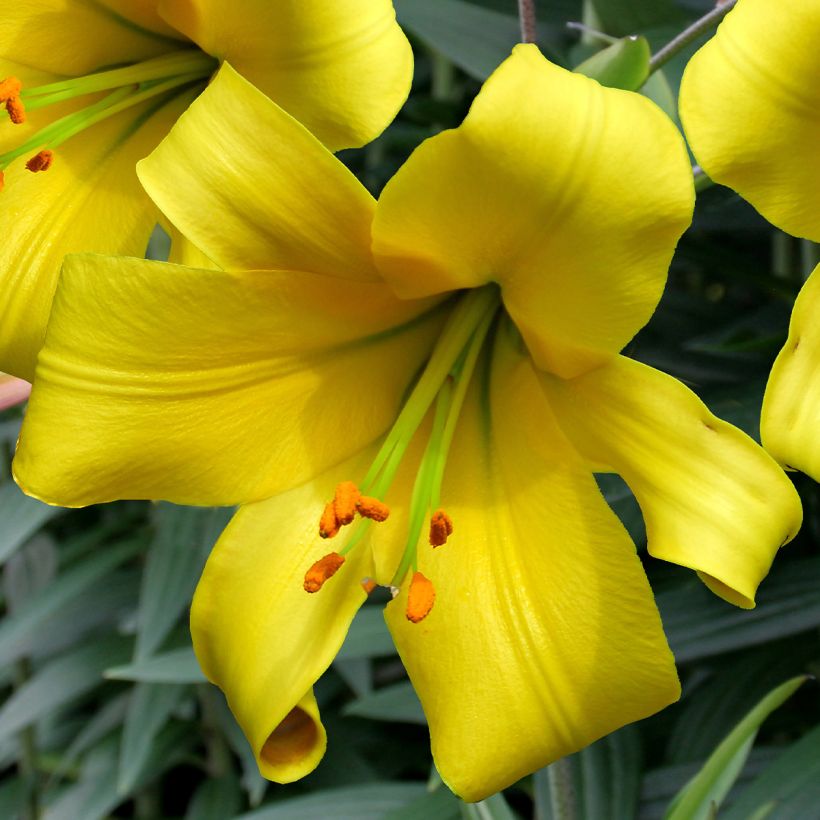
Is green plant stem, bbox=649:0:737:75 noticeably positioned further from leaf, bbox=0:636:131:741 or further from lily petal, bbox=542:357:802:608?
leaf, bbox=0:636:131:741

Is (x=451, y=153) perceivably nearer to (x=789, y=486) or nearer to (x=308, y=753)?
(x=789, y=486)

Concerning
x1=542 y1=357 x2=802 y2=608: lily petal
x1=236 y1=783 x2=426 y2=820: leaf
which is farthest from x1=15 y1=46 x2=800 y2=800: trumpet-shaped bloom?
x1=236 y1=783 x2=426 y2=820: leaf

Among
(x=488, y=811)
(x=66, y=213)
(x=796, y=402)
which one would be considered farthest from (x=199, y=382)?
(x=488, y=811)

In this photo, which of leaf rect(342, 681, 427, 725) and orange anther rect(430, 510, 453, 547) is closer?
orange anther rect(430, 510, 453, 547)

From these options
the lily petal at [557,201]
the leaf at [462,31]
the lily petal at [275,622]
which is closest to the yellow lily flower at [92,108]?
the lily petal at [557,201]

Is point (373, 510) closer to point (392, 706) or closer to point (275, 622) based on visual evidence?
point (275, 622)

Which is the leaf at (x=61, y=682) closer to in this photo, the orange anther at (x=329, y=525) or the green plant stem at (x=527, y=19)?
the orange anther at (x=329, y=525)

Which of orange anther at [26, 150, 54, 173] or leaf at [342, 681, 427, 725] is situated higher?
orange anther at [26, 150, 54, 173]

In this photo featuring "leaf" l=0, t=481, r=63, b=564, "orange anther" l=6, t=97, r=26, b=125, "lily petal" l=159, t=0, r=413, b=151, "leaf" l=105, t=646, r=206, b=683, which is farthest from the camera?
"leaf" l=0, t=481, r=63, b=564
